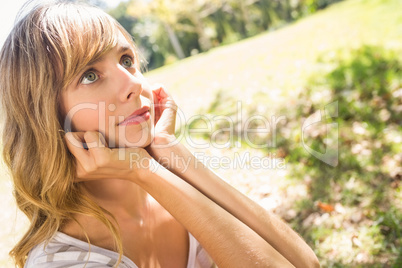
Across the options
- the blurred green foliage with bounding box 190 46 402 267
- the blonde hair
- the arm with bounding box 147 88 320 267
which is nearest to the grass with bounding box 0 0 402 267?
the blurred green foliage with bounding box 190 46 402 267

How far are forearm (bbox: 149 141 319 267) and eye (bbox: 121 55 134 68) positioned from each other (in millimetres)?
567

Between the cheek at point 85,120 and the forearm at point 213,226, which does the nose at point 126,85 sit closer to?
the cheek at point 85,120

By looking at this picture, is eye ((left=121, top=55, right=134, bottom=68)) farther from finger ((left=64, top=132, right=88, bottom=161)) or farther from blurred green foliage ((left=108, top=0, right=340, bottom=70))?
blurred green foliage ((left=108, top=0, right=340, bottom=70))

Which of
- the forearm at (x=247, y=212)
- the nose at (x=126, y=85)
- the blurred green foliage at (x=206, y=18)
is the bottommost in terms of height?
the blurred green foliage at (x=206, y=18)

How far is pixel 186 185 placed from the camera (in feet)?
5.52

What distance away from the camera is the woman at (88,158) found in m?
1.60

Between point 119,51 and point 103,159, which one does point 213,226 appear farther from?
point 119,51

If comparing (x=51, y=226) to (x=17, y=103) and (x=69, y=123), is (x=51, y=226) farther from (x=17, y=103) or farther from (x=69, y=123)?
(x=17, y=103)

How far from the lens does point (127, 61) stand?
6.21 ft

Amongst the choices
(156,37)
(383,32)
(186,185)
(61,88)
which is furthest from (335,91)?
(156,37)

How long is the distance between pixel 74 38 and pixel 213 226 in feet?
3.78
